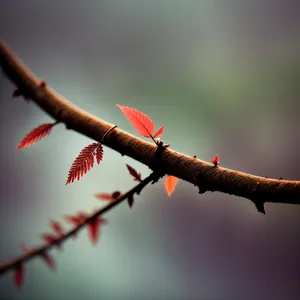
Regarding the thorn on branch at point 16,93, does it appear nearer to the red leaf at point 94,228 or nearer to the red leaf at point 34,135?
the red leaf at point 34,135

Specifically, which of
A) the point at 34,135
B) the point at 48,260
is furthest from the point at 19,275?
the point at 34,135

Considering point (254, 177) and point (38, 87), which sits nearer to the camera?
point (254, 177)

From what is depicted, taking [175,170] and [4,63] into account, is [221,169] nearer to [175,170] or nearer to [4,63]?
[175,170]

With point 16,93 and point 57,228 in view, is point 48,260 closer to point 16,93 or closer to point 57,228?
point 57,228

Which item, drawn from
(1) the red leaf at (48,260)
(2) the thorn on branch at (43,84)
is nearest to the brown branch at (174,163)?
(2) the thorn on branch at (43,84)

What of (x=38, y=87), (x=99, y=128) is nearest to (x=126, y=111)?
(x=99, y=128)
